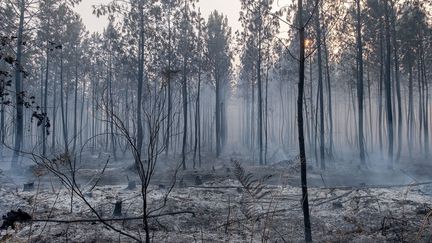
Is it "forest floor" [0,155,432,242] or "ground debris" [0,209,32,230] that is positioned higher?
"ground debris" [0,209,32,230]

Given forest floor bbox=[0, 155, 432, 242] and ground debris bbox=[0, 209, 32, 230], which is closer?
ground debris bbox=[0, 209, 32, 230]

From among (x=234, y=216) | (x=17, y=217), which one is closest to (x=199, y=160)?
(x=234, y=216)

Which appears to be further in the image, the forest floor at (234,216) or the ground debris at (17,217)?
the forest floor at (234,216)

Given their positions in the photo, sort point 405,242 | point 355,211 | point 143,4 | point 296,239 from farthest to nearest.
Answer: point 143,4, point 355,211, point 296,239, point 405,242

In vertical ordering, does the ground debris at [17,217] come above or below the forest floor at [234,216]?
above

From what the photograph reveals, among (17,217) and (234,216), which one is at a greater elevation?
(17,217)

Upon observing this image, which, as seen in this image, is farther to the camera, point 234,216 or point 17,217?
point 234,216

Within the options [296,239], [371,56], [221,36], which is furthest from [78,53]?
[296,239]

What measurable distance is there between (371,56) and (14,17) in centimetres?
2218

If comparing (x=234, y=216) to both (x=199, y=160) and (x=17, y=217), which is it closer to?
(x=17, y=217)

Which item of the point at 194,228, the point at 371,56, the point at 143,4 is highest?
the point at 143,4

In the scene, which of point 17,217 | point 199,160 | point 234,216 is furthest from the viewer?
point 199,160

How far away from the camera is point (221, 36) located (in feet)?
102

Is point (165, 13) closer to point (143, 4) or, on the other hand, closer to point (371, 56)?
point (143, 4)
